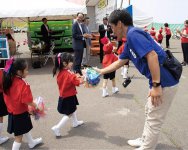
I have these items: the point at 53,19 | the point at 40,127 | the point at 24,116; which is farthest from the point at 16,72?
the point at 53,19

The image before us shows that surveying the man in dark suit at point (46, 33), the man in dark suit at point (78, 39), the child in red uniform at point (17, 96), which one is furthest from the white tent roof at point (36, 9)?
the child in red uniform at point (17, 96)

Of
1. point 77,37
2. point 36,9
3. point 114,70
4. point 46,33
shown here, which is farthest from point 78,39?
point 114,70

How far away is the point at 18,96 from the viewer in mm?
4051

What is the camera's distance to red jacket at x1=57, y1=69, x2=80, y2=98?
189 inches

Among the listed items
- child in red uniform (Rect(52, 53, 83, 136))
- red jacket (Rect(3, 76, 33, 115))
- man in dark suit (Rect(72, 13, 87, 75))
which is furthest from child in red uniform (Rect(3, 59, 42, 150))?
man in dark suit (Rect(72, 13, 87, 75))

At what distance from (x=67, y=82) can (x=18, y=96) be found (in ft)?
3.24

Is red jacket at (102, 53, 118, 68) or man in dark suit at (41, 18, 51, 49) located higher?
man in dark suit at (41, 18, 51, 49)

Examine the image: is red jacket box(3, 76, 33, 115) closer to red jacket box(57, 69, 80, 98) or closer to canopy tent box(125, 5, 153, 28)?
red jacket box(57, 69, 80, 98)

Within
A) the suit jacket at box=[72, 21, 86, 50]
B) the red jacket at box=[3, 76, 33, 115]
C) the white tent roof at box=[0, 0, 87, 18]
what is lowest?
the red jacket at box=[3, 76, 33, 115]

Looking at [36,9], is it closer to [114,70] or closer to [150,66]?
[114,70]

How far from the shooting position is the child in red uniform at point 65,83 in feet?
15.7

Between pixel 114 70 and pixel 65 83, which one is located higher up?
pixel 114 70

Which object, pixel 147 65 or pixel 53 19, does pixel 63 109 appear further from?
pixel 53 19

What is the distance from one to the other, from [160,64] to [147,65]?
150 millimetres
